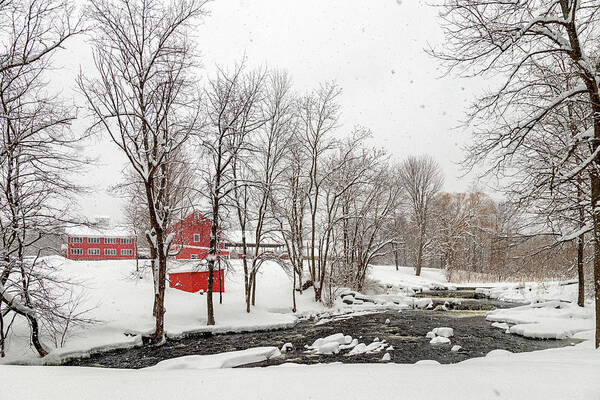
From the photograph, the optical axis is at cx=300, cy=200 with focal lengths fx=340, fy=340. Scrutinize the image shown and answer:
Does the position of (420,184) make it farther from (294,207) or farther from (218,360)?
(218,360)

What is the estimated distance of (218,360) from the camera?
30.4 feet

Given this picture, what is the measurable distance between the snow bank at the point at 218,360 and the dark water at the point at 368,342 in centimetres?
39

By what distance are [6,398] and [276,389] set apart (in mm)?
2987

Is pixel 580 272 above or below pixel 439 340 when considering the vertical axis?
above

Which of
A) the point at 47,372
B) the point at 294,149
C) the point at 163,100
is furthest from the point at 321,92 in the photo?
the point at 47,372

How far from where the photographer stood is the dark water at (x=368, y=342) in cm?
1038

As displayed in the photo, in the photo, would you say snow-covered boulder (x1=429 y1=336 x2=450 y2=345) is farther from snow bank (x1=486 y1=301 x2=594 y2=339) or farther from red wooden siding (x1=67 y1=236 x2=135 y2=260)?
red wooden siding (x1=67 y1=236 x2=135 y2=260)

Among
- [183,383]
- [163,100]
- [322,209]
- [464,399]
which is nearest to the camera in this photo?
[464,399]

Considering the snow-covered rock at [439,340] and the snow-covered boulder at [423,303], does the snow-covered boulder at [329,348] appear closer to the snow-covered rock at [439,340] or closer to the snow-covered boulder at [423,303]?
the snow-covered rock at [439,340]

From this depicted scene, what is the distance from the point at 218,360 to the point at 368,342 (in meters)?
5.57

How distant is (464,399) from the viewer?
351 centimetres

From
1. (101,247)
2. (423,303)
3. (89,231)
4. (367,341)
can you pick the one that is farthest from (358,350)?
(101,247)

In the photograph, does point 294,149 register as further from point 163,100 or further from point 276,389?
point 276,389

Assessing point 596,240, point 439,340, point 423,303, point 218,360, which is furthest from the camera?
point 423,303
